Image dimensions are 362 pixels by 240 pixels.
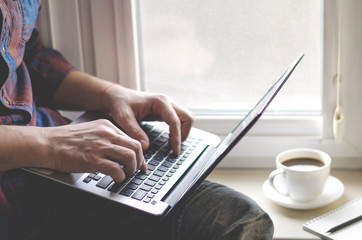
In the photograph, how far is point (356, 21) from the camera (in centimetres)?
98

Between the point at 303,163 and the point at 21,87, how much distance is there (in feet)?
1.99

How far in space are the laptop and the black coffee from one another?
0.67ft

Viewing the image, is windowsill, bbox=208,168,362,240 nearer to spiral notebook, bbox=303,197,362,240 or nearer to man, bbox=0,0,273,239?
spiral notebook, bbox=303,197,362,240

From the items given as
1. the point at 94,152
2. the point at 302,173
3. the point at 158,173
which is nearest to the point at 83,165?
the point at 94,152

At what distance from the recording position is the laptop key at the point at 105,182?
0.71m

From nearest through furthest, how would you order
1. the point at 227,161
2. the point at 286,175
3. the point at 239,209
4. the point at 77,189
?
1. the point at 77,189
2. the point at 239,209
3. the point at 286,175
4. the point at 227,161

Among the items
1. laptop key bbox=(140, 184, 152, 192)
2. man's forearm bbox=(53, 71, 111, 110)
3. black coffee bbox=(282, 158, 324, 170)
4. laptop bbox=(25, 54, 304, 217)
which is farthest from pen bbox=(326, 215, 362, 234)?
man's forearm bbox=(53, 71, 111, 110)

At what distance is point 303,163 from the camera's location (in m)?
0.99

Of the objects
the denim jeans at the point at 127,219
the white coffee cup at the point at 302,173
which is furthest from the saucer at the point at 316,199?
the denim jeans at the point at 127,219

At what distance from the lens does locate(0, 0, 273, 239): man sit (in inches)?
28.3

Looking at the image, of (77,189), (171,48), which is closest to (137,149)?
(77,189)

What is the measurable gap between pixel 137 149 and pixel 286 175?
0.36m

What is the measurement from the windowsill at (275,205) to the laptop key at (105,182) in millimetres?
361

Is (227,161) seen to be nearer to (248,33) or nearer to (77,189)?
(248,33)
